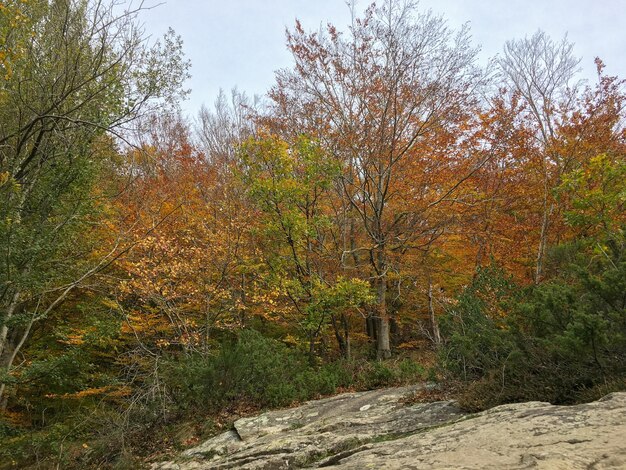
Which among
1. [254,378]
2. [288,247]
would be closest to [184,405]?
[254,378]

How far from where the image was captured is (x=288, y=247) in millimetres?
11453

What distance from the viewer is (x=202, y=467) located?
5457mm

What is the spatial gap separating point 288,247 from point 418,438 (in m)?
8.15

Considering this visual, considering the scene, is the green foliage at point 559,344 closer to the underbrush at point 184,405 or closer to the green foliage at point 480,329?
the green foliage at point 480,329

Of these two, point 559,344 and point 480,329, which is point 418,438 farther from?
point 480,329

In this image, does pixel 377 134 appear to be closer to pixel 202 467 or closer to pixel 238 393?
pixel 238 393

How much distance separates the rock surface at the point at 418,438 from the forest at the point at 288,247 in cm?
84

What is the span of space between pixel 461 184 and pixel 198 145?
12.9 meters

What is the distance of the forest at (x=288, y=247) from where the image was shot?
6.29 meters

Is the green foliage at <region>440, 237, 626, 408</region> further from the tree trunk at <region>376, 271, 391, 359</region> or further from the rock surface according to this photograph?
the tree trunk at <region>376, 271, 391, 359</region>

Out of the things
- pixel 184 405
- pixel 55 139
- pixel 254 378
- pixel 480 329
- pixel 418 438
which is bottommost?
pixel 184 405

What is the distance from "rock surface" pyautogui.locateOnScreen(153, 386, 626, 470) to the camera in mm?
2529

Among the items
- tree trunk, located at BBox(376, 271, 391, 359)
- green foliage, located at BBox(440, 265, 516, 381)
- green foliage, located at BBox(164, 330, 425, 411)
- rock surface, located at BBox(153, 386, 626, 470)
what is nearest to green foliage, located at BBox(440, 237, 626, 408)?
green foliage, located at BBox(440, 265, 516, 381)

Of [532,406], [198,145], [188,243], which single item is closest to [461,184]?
[188,243]
